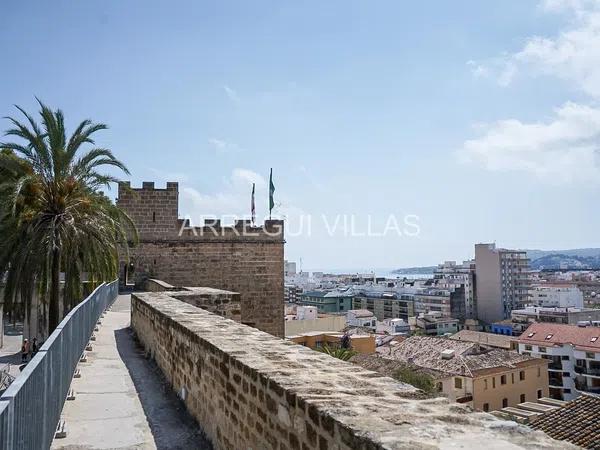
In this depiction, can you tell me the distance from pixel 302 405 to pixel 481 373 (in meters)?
39.7

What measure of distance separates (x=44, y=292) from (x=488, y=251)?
111 m

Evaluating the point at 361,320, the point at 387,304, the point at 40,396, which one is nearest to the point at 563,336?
the point at 361,320

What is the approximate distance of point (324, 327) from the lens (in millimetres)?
57656

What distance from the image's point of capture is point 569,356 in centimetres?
5162

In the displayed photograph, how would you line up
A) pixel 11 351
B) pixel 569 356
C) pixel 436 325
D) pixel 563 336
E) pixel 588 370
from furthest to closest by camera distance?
pixel 436 325, pixel 563 336, pixel 569 356, pixel 588 370, pixel 11 351

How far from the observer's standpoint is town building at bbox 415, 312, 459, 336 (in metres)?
84.5

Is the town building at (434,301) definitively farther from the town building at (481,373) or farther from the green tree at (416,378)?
the green tree at (416,378)

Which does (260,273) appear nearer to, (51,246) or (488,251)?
(51,246)

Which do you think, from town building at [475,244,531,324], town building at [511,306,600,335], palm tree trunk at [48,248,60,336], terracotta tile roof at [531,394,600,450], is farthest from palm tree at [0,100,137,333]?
town building at [475,244,531,324]

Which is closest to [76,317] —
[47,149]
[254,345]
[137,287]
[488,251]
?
[254,345]

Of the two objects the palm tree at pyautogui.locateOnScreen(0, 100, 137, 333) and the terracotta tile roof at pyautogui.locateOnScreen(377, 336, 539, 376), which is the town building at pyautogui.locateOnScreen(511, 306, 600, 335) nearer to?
the terracotta tile roof at pyautogui.locateOnScreen(377, 336, 539, 376)

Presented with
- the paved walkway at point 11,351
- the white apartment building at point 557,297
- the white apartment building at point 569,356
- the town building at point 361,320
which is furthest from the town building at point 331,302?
the paved walkway at point 11,351

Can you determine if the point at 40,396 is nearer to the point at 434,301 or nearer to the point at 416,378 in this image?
the point at 416,378

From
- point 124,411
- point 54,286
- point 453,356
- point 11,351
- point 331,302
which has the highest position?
point 54,286
